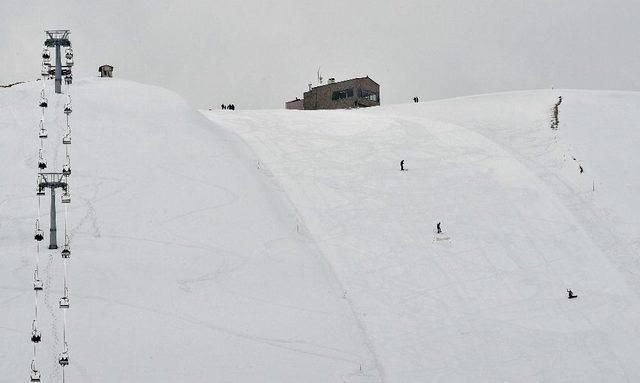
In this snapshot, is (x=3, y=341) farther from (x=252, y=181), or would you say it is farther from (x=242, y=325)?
(x=252, y=181)

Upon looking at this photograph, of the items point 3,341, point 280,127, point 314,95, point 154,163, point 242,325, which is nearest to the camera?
point 3,341

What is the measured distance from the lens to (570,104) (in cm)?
3794

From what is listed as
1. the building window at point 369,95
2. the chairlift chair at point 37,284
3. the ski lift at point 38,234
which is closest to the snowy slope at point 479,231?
the chairlift chair at point 37,284

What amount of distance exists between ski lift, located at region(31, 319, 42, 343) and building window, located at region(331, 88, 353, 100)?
48.8m

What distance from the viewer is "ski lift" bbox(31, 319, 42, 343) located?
46.6 ft

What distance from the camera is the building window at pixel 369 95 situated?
6094cm

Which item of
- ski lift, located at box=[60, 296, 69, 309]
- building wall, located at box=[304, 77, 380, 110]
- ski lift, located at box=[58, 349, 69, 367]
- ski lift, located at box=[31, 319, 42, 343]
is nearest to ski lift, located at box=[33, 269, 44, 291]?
ski lift, located at box=[60, 296, 69, 309]

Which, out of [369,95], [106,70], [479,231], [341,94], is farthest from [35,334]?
[369,95]

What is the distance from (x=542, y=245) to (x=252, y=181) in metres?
12.3

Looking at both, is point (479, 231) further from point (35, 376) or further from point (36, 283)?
point (35, 376)

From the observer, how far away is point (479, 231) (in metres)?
23.4

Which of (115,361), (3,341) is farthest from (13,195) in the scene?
(115,361)

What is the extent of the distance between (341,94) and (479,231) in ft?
133

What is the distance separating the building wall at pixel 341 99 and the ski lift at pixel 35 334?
47898 millimetres
